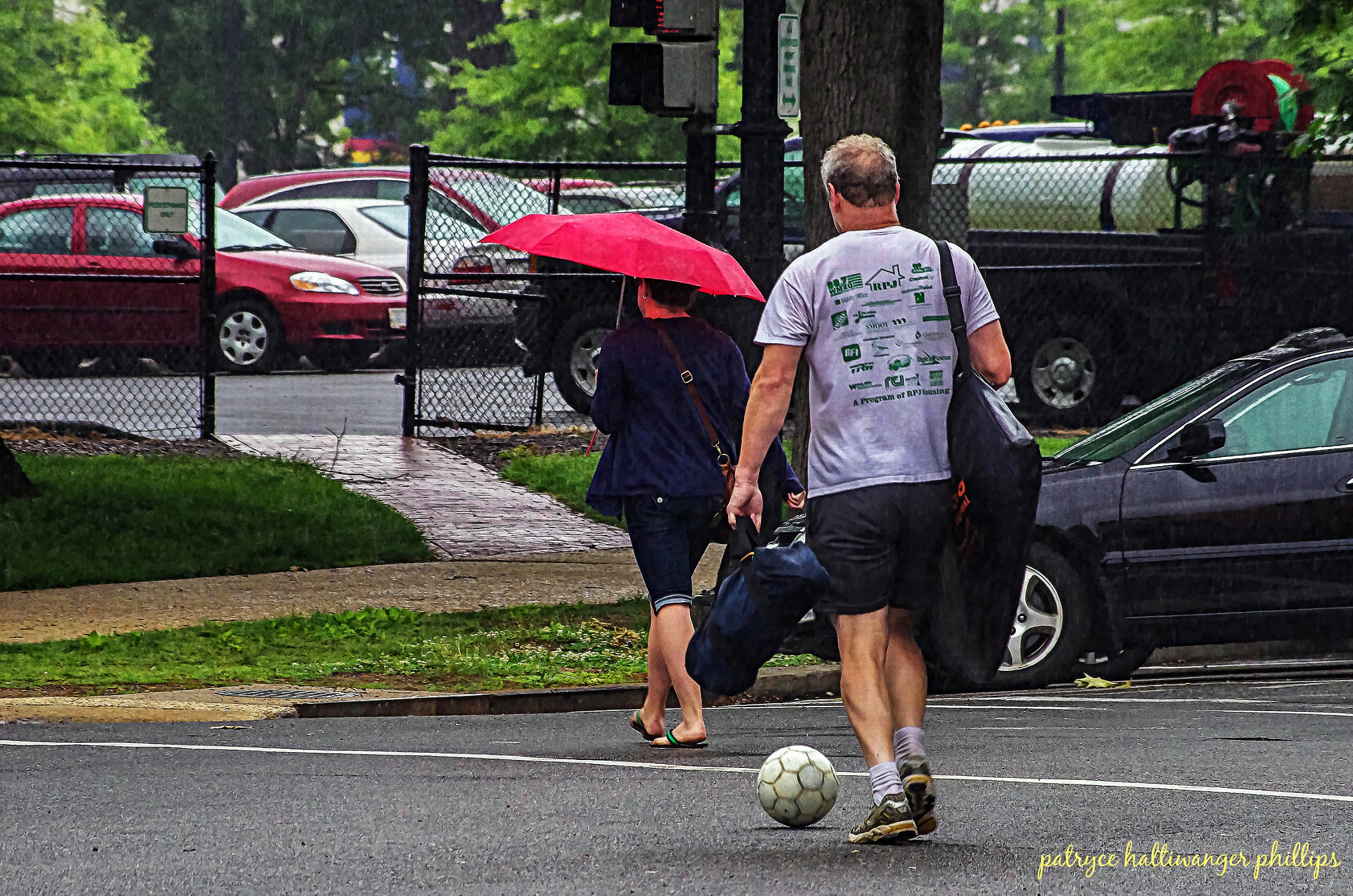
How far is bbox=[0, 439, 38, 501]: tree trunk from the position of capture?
12508 millimetres

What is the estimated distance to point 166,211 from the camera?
1541 cm

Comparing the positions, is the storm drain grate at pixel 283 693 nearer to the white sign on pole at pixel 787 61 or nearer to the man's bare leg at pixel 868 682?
the man's bare leg at pixel 868 682

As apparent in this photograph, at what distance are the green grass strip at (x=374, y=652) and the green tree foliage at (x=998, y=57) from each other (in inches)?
1540

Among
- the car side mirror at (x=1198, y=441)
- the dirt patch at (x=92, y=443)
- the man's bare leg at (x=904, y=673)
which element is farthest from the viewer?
the dirt patch at (x=92, y=443)

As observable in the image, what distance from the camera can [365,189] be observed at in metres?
27.2

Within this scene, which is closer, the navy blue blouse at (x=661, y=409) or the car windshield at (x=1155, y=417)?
the navy blue blouse at (x=661, y=409)

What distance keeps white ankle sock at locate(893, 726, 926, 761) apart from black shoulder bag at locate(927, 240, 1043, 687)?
21 cm

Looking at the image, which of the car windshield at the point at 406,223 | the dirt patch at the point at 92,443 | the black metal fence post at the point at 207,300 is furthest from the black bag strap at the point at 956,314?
the car windshield at the point at 406,223

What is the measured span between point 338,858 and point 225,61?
41.3 m

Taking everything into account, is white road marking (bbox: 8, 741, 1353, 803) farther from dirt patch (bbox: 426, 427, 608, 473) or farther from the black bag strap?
dirt patch (bbox: 426, 427, 608, 473)

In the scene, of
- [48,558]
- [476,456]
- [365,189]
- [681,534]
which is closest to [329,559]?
[48,558]

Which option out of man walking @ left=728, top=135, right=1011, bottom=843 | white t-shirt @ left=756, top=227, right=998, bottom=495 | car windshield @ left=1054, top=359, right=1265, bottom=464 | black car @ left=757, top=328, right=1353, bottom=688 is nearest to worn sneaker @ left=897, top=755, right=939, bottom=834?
man walking @ left=728, top=135, right=1011, bottom=843

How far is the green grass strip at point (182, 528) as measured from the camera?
11.5 metres

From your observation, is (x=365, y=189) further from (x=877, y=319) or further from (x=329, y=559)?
(x=877, y=319)
